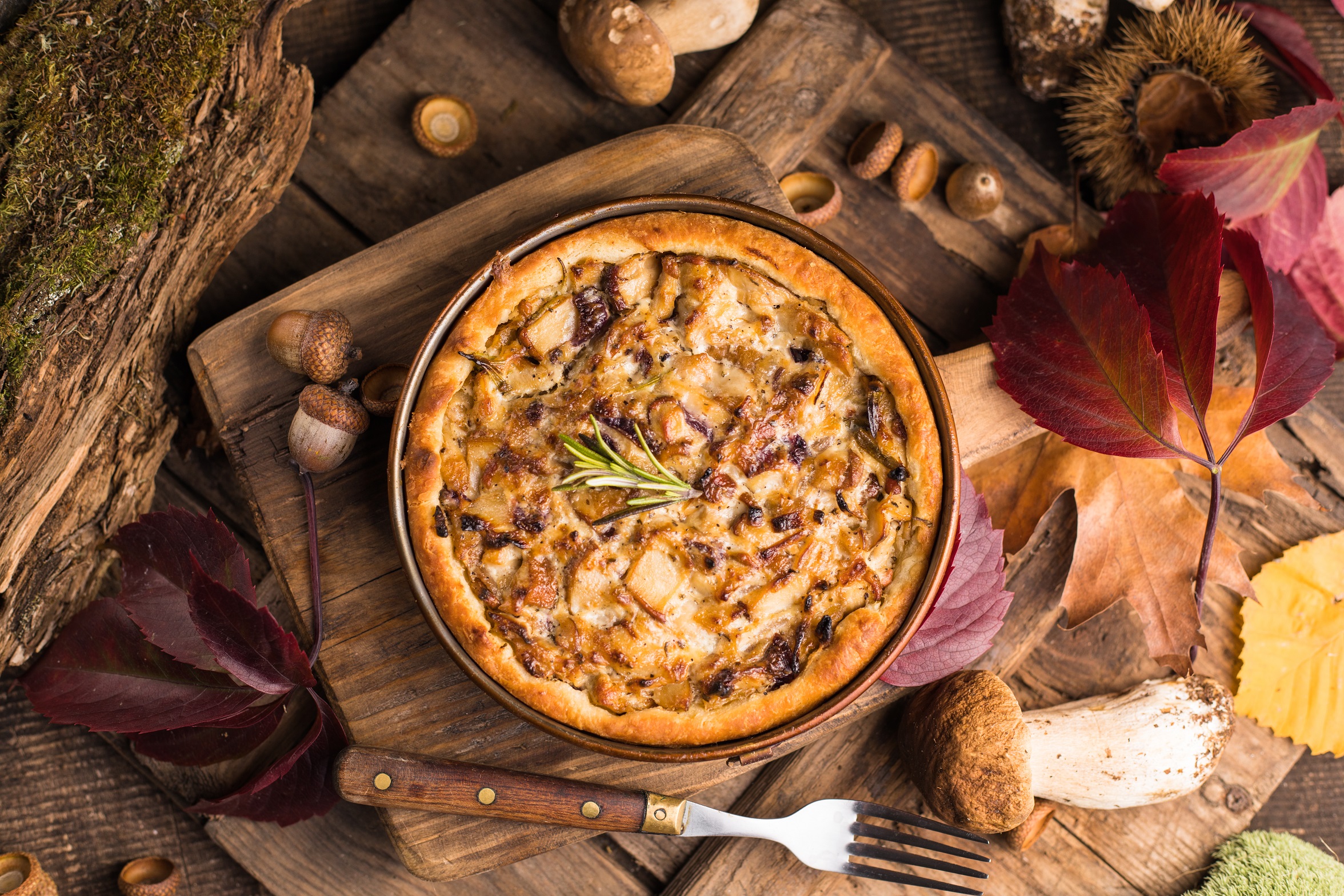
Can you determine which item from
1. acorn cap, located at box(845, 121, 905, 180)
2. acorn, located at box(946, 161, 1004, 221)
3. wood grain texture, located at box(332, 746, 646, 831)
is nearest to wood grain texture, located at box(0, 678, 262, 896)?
wood grain texture, located at box(332, 746, 646, 831)

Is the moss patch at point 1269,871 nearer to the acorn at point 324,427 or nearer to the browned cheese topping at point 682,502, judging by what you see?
the browned cheese topping at point 682,502

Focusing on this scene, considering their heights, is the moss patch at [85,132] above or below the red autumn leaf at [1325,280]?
above

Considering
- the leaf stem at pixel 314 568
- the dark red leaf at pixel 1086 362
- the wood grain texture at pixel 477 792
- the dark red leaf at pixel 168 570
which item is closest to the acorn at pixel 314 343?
the leaf stem at pixel 314 568

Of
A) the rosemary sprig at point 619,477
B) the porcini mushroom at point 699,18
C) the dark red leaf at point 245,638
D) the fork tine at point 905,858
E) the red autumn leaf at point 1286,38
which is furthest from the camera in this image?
the red autumn leaf at point 1286,38

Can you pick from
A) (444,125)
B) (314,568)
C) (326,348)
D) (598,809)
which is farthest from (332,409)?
(598,809)

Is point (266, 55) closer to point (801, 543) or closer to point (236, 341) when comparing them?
point (236, 341)

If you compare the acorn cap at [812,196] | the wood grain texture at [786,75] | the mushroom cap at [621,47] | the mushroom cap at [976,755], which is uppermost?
the mushroom cap at [621,47]

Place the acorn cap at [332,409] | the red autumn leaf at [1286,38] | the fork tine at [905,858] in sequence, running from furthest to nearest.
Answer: the red autumn leaf at [1286,38] < the fork tine at [905,858] < the acorn cap at [332,409]
